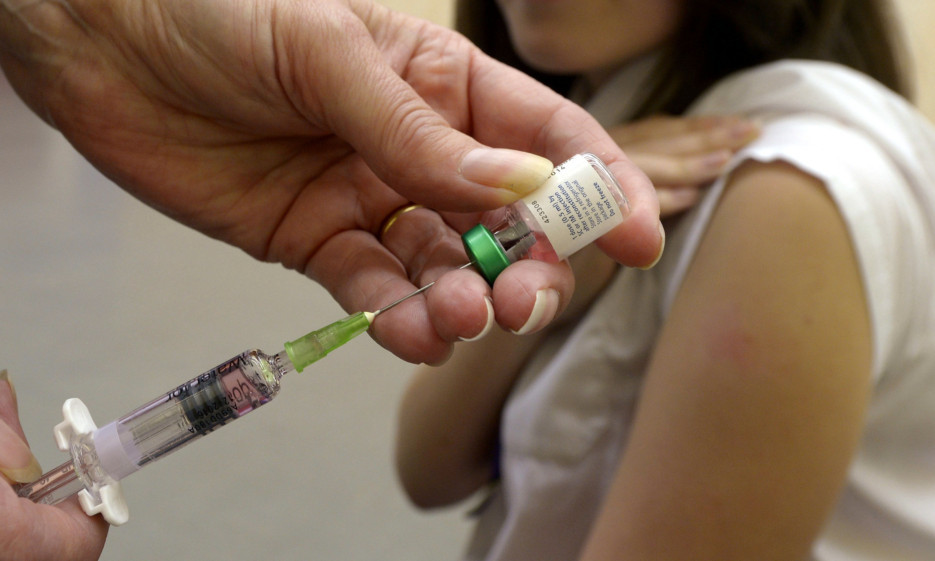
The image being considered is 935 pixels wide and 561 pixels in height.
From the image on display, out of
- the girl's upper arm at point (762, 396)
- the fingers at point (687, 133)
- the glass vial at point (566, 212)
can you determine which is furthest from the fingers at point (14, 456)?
the fingers at point (687, 133)

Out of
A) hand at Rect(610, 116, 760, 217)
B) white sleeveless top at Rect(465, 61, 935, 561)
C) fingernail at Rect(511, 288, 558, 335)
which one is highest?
fingernail at Rect(511, 288, 558, 335)

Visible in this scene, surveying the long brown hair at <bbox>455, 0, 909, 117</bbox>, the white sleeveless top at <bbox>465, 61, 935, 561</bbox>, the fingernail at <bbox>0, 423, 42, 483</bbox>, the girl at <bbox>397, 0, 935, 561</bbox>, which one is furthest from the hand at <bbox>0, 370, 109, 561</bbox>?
the long brown hair at <bbox>455, 0, 909, 117</bbox>

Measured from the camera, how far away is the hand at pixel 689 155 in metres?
0.78

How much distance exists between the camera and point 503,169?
0.50 m

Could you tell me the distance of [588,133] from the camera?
1.92 ft

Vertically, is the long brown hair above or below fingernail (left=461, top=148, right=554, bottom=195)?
below

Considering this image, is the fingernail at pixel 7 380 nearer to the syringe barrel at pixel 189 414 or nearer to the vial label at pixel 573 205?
the syringe barrel at pixel 189 414

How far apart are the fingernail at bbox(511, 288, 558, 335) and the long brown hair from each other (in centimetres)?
57

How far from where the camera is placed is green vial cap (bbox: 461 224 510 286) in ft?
1.70

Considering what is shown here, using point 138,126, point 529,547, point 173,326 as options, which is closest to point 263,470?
point 173,326

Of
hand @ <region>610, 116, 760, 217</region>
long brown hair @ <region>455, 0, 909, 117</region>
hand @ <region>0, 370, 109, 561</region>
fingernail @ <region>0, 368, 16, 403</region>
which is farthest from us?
long brown hair @ <region>455, 0, 909, 117</region>

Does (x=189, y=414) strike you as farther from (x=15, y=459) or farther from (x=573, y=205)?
(x=573, y=205)

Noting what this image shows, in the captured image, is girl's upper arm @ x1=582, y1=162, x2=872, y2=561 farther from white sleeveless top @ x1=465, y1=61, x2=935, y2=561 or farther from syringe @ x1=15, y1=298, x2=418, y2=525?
syringe @ x1=15, y1=298, x2=418, y2=525

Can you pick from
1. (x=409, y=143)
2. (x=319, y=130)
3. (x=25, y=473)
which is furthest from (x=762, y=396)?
(x=25, y=473)
